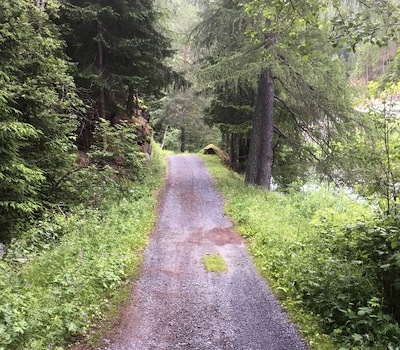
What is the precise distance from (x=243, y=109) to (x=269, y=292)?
40.6ft

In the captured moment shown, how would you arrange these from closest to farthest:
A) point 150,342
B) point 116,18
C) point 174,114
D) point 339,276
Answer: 1. point 150,342
2. point 339,276
3. point 116,18
4. point 174,114

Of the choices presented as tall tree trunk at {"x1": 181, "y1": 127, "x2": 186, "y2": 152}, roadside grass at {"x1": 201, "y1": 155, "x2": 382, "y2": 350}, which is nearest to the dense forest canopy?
roadside grass at {"x1": 201, "y1": 155, "x2": 382, "y2": 350}

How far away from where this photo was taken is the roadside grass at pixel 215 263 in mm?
6967

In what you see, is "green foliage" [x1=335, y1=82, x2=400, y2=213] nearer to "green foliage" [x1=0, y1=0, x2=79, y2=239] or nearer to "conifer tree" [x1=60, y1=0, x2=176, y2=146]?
"green foliage" [x1=0, y1=0, x2=79, y2=239]

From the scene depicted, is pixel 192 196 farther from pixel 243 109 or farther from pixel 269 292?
pixel 269 292

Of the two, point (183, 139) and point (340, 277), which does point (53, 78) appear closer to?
point (340, 277)

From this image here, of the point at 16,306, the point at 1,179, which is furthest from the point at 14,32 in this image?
the point at 16,306

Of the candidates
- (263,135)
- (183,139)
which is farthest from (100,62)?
(183,139)

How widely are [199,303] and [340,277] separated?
7.28ft

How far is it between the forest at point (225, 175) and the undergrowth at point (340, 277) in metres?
0.03

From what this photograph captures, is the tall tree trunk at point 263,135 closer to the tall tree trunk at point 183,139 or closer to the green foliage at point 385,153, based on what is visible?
the green foliage at point 385,153

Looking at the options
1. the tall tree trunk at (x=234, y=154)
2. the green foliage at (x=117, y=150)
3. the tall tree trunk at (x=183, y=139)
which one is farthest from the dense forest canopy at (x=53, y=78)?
the tall tree trunk at (x=183, y=139)

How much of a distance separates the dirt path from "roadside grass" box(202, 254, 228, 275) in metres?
0.12

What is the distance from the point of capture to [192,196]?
14016 millimetres
